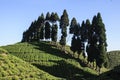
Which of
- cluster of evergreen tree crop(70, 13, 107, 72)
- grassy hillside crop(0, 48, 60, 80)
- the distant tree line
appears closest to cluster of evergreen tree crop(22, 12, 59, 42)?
the distant tree line

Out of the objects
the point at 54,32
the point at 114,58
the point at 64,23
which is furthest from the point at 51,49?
the point at 114,58

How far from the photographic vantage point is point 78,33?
408 ft

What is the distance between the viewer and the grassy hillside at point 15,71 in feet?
231

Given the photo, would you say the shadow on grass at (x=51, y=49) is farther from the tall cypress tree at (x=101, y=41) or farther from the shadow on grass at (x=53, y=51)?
the tall cypress tree at (x=101, y=41)

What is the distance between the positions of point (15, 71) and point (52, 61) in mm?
30779

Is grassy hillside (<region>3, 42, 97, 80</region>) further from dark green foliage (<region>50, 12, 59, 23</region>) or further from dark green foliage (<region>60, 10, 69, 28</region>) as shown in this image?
dark green foliage (<region>50, 12, 59, 23</region>)

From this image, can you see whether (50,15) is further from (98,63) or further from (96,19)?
(98,63)

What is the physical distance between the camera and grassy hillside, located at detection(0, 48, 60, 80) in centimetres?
7044

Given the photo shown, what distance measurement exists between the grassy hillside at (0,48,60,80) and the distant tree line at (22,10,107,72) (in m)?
29.7

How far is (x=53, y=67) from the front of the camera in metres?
99.3

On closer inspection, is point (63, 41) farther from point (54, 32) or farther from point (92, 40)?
point (92, 40)

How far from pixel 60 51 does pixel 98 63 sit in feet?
68.0

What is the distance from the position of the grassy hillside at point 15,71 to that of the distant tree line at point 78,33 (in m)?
29.7

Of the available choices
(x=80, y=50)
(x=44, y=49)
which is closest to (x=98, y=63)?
(x=80, y=50)
